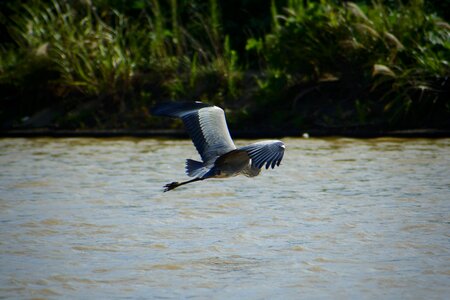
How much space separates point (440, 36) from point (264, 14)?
3.95m

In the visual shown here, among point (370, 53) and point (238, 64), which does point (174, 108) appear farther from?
point (238, 64)

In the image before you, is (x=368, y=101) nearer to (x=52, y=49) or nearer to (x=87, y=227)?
(x=52, y=49)

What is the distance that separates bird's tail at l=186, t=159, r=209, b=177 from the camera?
24.3 ft

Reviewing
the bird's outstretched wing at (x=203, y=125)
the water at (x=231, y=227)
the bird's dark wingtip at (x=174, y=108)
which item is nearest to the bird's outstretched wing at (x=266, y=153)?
the water at (x=231, y=227)

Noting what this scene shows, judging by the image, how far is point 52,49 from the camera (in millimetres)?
15227

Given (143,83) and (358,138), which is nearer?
(358,138)

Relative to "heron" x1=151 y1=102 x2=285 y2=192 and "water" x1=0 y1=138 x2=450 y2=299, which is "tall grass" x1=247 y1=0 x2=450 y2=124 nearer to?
"water" x1=0 y1=138 x2=450 y2=299

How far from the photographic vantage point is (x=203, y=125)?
807cm

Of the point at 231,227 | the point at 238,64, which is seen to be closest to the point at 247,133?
the point at 238,64

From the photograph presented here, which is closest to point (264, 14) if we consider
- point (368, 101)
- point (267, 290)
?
point (368, 101)

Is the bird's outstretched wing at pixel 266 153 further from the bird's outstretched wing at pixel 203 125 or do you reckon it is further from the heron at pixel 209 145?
the bird's outstretched wing at pixel 203 125

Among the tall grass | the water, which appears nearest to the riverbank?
the tall grass

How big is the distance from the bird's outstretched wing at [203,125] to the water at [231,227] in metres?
0.57

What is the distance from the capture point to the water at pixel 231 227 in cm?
Answer: 556
